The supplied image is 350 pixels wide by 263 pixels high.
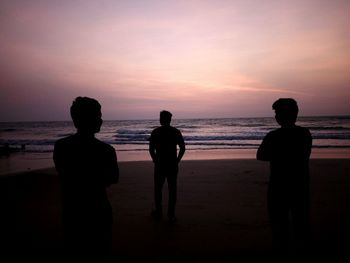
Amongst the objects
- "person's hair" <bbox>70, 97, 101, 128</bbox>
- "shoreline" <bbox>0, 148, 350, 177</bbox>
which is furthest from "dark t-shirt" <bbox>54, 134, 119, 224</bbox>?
"shoreline" <bbox>0, 148, 350, 177</bbox>

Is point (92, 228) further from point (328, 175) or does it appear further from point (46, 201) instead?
point (328, 175)

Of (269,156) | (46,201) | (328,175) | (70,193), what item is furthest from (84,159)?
(328,175)

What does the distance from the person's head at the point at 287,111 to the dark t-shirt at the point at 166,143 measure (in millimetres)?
2139

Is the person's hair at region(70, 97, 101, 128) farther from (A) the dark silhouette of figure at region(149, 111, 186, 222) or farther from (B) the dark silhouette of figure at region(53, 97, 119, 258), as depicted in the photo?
(A) the dark silhouette of figure at region(149, 111, 186, 222)

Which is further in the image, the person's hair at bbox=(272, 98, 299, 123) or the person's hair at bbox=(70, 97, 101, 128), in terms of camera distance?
the person's hair at bbox=(272, 98, 299, 123)

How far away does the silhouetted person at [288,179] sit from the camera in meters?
2.77

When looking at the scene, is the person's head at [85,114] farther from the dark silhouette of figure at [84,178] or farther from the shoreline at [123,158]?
the shoreline at [123,158]

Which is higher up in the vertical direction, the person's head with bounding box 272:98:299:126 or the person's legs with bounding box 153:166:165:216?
the person's head with bounding box 272:98:299:126

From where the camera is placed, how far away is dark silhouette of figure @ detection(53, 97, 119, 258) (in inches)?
78.5

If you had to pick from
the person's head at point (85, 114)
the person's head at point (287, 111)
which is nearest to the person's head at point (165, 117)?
the person's head at point (287, 111)

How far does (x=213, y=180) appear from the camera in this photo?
8367 millimetres

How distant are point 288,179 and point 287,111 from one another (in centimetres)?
70

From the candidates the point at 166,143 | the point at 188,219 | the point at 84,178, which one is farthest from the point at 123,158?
the point at 84,178

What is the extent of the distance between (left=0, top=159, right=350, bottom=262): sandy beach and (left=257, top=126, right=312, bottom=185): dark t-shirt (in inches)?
33.5
